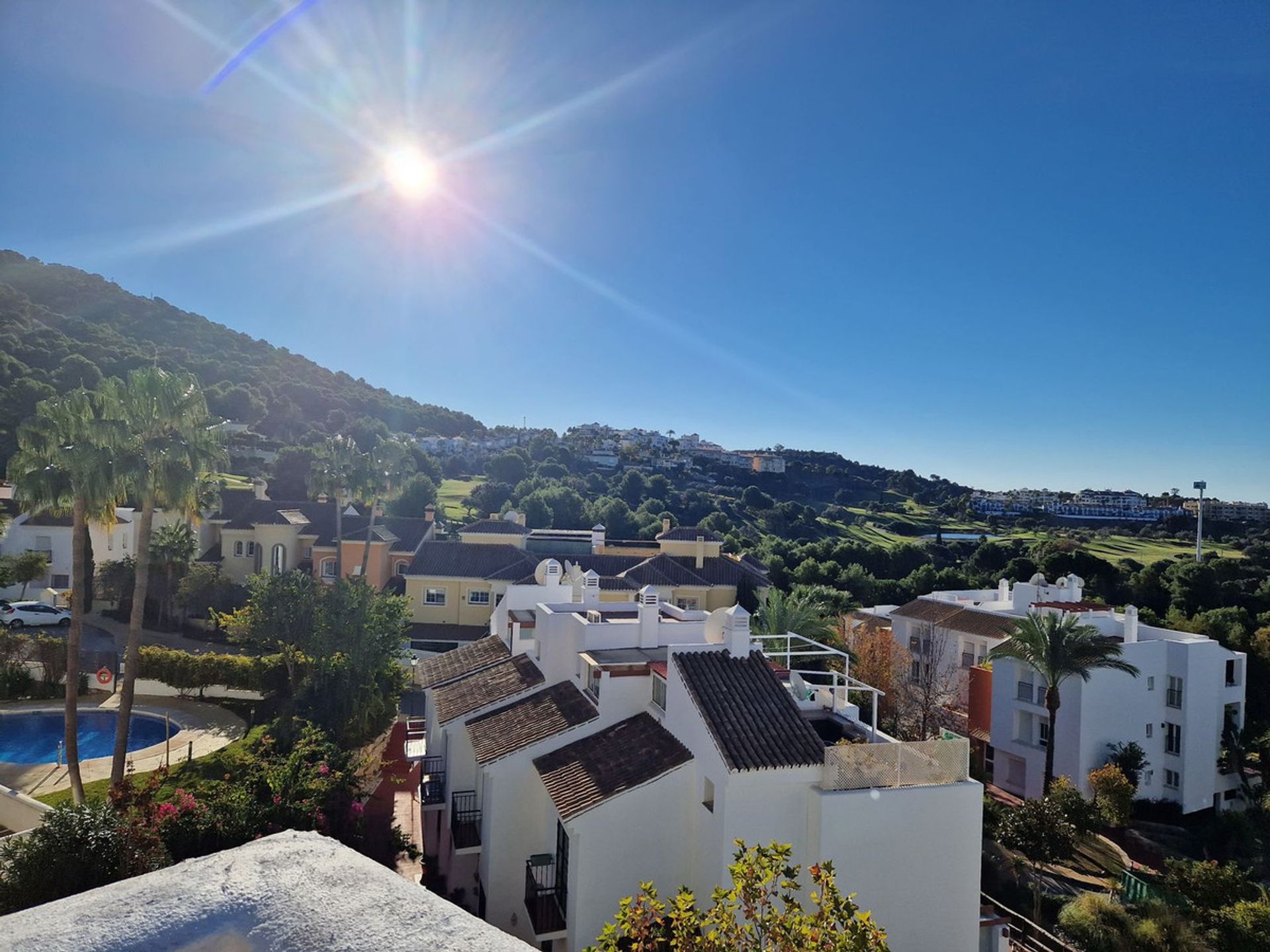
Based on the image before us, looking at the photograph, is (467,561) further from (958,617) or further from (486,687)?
(958,617)

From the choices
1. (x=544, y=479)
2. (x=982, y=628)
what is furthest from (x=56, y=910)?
(x=544, y=479)

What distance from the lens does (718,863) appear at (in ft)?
40.1

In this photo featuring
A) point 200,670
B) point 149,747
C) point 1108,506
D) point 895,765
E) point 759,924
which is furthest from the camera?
point 1108,506

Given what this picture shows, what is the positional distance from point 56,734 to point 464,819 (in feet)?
62.6

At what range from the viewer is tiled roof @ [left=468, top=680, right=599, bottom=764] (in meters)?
15.6

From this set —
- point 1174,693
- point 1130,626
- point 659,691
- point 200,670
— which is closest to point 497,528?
point 200,670

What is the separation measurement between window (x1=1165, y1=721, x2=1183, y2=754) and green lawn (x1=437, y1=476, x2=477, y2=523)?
6082 cm

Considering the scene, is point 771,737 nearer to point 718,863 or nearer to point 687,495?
point 718,863

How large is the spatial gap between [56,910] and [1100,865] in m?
29.7

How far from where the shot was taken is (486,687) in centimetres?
1966

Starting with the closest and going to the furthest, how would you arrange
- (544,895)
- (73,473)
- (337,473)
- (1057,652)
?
(544,895)
(73,473)
(1057,652)
(337,473)

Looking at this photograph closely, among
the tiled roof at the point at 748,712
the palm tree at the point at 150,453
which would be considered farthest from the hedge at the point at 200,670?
the tiled roof at the point at 748,712

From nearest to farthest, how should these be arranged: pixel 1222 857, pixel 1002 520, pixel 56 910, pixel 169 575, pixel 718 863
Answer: pixel 56 910 < pixel 718 863 < pixel 1222 857 < pixel 169 575 < pixel 1002 520

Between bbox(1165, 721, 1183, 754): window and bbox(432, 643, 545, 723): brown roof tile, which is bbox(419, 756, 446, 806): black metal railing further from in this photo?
bbox(1165, 721, 1183, 754): window
